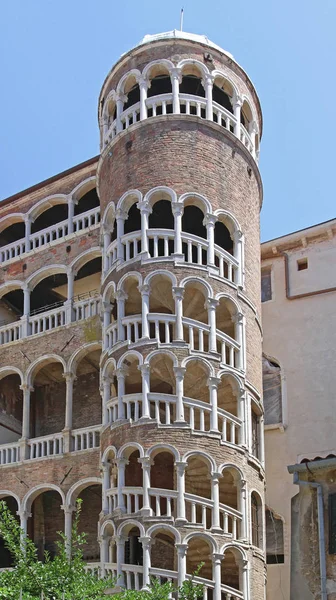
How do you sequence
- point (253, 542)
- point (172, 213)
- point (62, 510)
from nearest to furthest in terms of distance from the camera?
point (253, 542) → point (172, 213) → point (62, 510)

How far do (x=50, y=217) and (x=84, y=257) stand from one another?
3749 millimetres

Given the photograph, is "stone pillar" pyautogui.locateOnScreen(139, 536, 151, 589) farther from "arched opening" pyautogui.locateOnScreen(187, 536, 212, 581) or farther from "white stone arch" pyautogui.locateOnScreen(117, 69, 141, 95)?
"white stone arch" pyautogui.locateOnScreen(117, 69, 141, 95)

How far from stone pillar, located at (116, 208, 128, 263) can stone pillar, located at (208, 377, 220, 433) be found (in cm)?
408

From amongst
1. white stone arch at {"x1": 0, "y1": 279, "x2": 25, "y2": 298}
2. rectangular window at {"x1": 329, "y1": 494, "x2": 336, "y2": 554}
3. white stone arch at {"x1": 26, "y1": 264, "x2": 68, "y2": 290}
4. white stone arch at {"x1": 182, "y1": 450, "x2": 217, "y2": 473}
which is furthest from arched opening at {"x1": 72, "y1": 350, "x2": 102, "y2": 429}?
rectangular window at {"x1": 329, "y1": 494, "x2": 336, "y2": 554}

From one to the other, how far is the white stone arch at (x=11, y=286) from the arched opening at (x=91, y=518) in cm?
670

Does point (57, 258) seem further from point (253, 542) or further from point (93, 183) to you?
point (253, 542)

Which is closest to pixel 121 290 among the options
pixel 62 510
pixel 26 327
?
pixel 26 327

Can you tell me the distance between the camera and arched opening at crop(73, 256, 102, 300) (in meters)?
31.6

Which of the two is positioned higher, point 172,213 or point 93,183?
point 93,183

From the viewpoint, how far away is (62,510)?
2927cm

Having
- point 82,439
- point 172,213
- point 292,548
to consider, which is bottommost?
point 292,548

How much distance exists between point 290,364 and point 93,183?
8.04 metres

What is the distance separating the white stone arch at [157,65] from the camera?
28.0 m

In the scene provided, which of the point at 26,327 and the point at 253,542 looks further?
the point at 26,327
